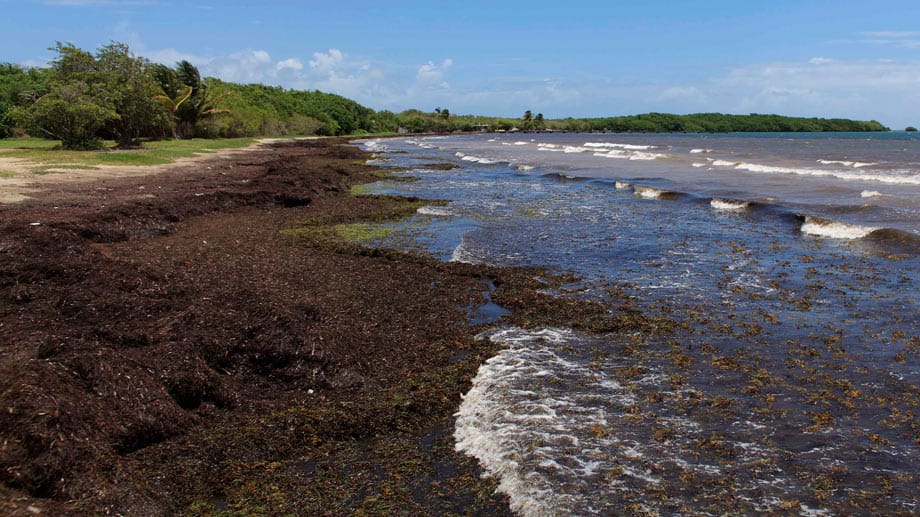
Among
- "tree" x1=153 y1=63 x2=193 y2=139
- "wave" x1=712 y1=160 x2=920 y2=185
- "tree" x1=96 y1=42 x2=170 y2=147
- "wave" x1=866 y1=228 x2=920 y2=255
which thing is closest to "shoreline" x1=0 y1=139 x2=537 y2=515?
"wave" x1=866 y1=228 x2=920 y2=255

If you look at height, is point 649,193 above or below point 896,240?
above

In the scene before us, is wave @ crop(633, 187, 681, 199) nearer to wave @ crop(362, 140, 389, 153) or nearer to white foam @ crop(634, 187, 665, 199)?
white foam @ crop(634, 187, 665, 199)

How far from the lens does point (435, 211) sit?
22844 millimetres

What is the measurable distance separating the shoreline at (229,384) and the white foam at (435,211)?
9317 millimetres

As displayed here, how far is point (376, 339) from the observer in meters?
8.71

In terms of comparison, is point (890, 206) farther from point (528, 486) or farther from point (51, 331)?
point (51, 331)

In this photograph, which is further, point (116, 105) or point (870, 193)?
point (116, 105)

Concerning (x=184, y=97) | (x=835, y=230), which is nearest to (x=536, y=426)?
(x=835, y=230)

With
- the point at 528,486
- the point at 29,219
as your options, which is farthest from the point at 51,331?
the point at 29,219

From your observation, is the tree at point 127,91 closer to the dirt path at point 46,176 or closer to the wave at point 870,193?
the dirt path at point 46,176

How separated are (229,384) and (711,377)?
5953mm

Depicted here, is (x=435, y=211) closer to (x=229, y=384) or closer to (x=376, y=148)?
(x=229, y=384)

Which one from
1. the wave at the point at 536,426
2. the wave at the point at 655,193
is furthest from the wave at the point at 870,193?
the wave at the point at 536,426

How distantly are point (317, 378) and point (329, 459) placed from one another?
61.9 inches
